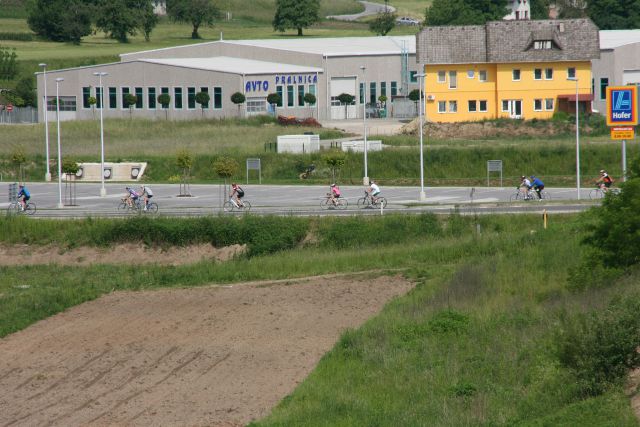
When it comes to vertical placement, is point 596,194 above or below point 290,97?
below

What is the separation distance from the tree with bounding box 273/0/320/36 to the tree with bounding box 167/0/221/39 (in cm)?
963

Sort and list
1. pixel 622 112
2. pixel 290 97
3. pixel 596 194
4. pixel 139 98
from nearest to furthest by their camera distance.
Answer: pixel 622 112 → pixel 596 194 → pixel 139 98 → pixel 290 97

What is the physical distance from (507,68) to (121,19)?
69740 mm

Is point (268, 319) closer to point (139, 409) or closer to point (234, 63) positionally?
point (139, 409)

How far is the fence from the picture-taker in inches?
4215

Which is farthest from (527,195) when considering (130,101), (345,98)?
(130,101)

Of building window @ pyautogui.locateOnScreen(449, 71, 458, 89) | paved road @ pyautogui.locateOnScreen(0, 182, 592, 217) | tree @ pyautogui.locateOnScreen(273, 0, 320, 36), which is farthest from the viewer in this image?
tree @ pyautogui.locateOnScreen(273, 0, 320, 36)

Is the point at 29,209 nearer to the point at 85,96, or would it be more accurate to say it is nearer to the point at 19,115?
the point at 85,96

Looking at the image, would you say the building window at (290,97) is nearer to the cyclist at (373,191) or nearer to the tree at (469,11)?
the tree at (469,11)

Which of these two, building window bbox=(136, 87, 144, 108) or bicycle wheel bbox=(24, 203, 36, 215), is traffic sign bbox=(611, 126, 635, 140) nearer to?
bicycle wheel bbox=(24, 203, 36, 215)

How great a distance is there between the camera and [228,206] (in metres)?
57.7

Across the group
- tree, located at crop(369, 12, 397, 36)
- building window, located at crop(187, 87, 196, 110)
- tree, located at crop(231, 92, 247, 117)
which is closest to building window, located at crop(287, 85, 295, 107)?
tree, located at crop(231, 92, 247, 117)

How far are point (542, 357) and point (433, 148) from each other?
51.5 m

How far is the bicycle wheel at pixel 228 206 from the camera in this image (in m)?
56.7
